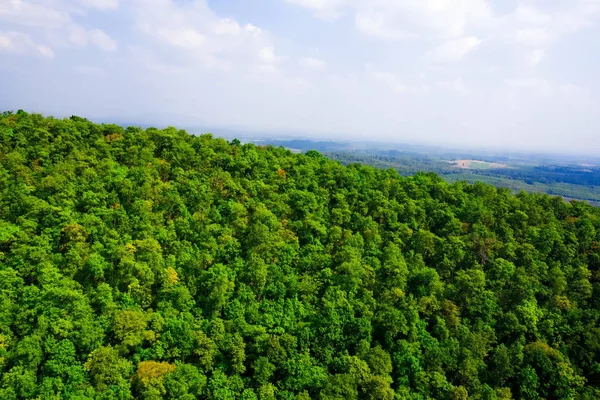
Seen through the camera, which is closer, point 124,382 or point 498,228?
point 124,382

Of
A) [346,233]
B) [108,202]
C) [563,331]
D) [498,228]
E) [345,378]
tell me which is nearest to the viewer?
[345,378]

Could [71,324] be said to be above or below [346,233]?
below

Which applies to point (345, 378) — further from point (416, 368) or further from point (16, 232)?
point (16, 232)

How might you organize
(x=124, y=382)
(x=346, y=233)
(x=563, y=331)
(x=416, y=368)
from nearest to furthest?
(x=124, y=382) → (x=416, y=368) → (x=563, y=331) → (x=346, y=233)

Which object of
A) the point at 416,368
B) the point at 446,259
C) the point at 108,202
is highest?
the point at 108,202

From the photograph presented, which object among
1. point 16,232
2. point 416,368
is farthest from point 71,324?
point 416,368

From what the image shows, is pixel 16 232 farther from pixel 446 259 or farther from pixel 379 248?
pixel 446 259
